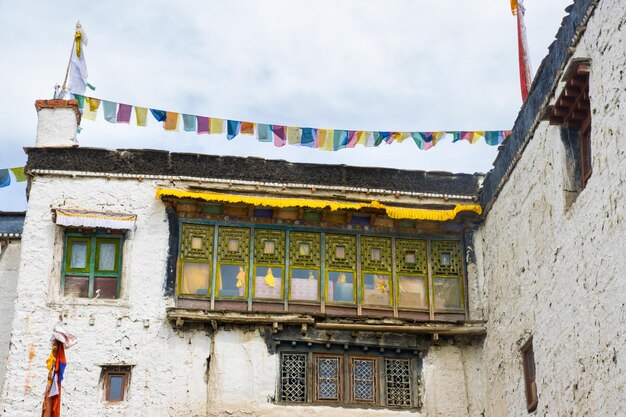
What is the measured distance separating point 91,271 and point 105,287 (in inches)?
13.1

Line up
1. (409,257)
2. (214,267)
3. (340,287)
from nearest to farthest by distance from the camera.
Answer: (214,267) → (340,287) → (409,257)

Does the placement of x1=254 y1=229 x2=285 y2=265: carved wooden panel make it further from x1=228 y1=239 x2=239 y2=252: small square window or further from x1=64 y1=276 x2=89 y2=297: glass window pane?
x1=64 y1=276 x2=89 y2=297: glass window pane

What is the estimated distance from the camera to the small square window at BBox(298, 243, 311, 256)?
54.5ft

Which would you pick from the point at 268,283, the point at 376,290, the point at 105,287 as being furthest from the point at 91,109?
the point at 376,290

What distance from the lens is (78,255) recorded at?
16.0 m

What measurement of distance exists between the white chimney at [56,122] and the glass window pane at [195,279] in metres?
2.92

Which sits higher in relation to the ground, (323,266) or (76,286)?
(323,266)

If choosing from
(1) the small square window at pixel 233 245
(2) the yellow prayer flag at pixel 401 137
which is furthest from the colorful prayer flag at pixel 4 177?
(2) the yellow prayer flag at pixel 401 137

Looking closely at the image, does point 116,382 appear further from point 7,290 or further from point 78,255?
point 7,290

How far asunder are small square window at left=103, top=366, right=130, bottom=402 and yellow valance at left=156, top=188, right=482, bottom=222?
2.81 metres

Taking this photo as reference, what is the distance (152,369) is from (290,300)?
243cm

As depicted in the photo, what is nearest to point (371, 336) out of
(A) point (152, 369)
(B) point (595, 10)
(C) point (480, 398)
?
(C) point (480, 398)

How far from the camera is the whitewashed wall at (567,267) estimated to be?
11.1m

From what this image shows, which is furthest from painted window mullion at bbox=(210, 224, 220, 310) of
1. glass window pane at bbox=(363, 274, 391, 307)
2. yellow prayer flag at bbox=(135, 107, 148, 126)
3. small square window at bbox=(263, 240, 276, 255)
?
yellow prayer flag at bbox=(135, 107, 148, 126)
